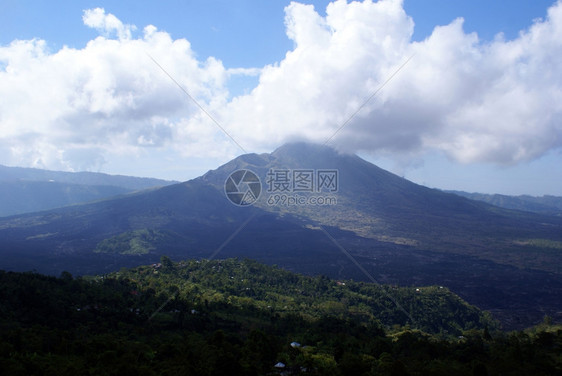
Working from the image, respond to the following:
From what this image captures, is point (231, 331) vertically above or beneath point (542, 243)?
beneath

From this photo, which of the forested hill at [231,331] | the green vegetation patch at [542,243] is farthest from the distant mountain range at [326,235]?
the forested hill at [231,331]

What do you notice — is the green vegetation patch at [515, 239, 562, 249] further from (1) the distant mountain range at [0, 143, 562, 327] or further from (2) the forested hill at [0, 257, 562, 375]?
(2) the forested hill at [0, 257, 562, 375]

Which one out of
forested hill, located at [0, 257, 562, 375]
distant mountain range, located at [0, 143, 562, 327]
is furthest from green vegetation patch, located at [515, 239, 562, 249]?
forested hill, located at [0, 257, 562, 375]

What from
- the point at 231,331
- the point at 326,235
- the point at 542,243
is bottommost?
the point at 326,235

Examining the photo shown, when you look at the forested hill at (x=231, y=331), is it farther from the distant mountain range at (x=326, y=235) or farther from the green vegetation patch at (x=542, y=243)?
the green vegetation patch at (x=542, y=243)

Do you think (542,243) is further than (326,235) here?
No

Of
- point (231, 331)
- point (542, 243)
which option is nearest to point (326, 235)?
point (542, 243)

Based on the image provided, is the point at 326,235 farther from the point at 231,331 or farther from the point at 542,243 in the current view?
the point at 231,331
